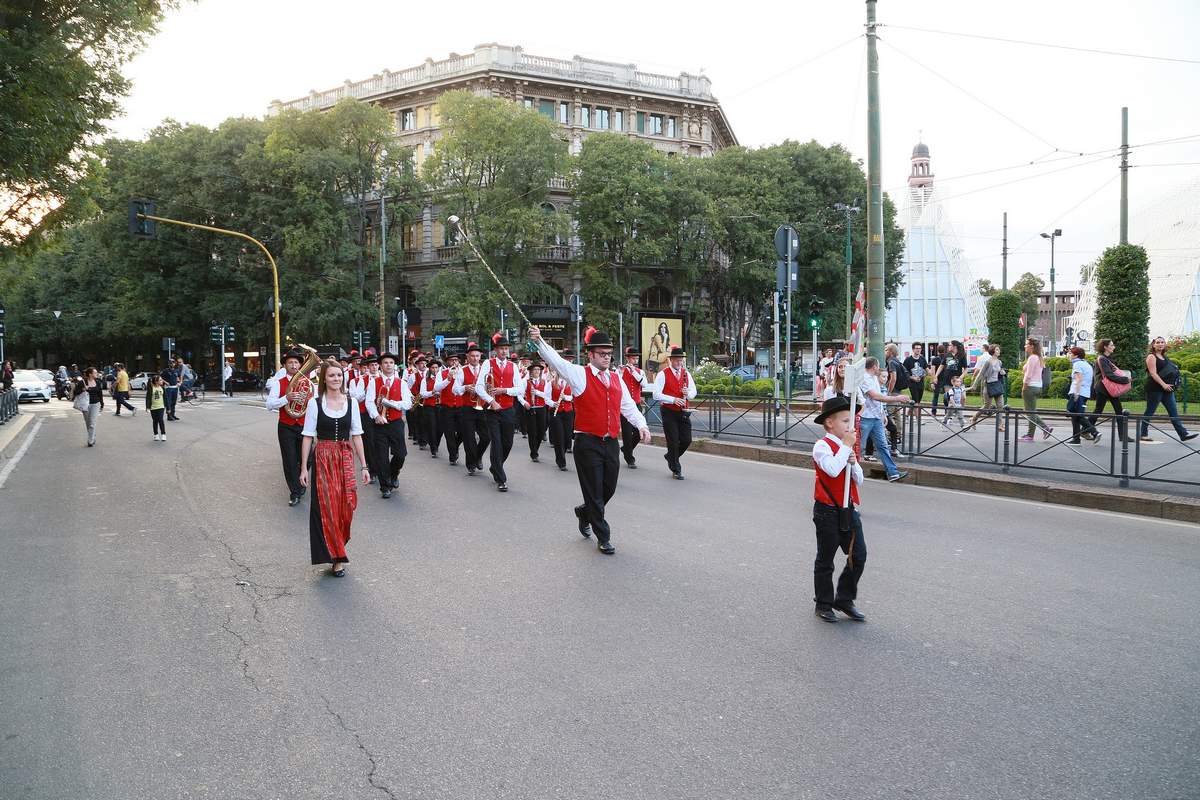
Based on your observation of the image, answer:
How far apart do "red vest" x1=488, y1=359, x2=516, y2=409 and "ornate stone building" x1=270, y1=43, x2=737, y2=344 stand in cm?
3609

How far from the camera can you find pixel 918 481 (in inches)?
467

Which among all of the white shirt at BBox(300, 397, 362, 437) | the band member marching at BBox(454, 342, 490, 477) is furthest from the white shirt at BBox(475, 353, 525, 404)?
the white shirt at BBox(300, 397, 362, 437)

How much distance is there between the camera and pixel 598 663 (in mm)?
4609

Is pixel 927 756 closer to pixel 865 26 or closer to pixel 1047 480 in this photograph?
pixel 1047 480

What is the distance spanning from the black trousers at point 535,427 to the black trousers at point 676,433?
117 inches

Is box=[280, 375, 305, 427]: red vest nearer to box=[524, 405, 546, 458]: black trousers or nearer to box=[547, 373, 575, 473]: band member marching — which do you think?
box=[547, 373, 575, 473]: band member marching

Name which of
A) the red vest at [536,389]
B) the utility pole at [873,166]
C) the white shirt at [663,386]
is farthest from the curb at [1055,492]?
the red vest at [536,389]

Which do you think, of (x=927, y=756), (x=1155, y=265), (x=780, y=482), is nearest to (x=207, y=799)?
(x=927, y=756)

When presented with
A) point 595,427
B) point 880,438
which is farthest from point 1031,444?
point 595,427

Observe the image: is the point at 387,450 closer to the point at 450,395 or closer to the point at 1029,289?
the point at 450,395

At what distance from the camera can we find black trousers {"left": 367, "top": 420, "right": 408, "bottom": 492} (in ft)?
35.3

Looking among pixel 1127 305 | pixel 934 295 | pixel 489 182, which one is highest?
pixel 489 182

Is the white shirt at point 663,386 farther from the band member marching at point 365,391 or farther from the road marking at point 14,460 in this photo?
the road marking at point 14,460

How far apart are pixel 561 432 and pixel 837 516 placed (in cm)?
911
